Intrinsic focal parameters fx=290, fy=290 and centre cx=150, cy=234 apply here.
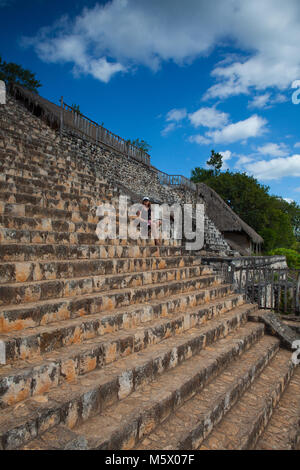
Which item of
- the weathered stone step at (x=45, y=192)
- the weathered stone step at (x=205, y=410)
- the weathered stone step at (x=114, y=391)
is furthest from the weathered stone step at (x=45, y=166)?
the weathered stone step at (x=205, y=410)

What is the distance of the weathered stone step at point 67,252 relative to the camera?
3023mm

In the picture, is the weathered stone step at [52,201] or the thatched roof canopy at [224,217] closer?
the weathered stone step at [52,201]

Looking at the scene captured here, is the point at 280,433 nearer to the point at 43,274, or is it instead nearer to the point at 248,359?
the point at 248,359

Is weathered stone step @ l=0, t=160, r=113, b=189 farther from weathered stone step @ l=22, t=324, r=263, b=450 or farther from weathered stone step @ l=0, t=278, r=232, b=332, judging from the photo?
weathered stone step @ l=22, t=324, r=263, b=450

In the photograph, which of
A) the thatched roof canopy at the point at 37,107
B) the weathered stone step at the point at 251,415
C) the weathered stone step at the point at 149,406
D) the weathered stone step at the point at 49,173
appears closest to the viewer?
the weathered stone step at the point at 149,406

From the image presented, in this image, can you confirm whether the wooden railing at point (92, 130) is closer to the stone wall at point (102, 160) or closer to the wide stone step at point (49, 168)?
the stone wall at point (102, 160)

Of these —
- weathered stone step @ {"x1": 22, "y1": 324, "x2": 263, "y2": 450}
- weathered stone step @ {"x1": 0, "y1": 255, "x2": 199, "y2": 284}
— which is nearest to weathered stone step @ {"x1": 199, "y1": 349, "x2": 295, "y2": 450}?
weathered stone step @ {"x1": 22, "y1": 324, "x2": 263, "y2": 450}

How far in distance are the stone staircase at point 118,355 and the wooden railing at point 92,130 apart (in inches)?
320

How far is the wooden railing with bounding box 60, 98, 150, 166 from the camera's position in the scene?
12.0m

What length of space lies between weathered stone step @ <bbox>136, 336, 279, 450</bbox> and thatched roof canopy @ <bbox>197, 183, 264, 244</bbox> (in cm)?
1820

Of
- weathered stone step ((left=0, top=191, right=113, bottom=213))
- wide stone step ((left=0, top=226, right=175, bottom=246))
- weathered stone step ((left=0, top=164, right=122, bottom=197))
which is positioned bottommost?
wide stone step ((left=0, top=226, right=175, bottom=246))

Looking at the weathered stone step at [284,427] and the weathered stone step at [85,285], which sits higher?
the weathered stone step at [85,285]

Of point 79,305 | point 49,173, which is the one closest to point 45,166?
point 49,173
